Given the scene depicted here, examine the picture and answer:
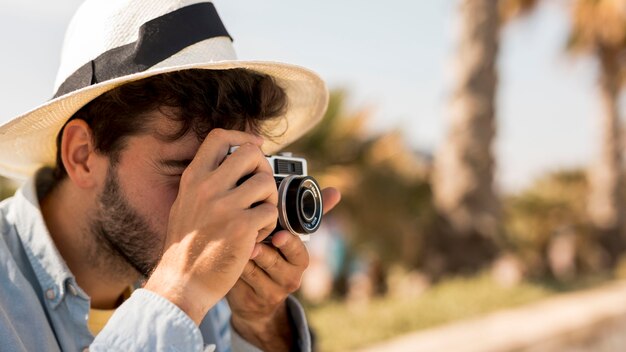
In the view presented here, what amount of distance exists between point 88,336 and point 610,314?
220 inches

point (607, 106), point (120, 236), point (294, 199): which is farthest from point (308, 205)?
point (607, 106)

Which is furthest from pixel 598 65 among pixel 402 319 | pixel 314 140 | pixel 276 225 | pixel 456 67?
pixel 276 225

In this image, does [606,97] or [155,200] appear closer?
[155,200]

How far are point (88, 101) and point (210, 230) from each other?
53cm

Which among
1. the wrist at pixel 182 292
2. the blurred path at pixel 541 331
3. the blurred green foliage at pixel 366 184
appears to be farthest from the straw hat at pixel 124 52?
the blurred green foliage at pixel 366 184

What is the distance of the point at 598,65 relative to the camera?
14414 mm

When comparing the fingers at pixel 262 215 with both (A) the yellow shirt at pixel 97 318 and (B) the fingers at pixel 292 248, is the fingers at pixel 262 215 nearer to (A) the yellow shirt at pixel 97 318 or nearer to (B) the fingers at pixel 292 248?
(B) the fingers at pixel 292 248

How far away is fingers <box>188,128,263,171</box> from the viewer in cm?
152

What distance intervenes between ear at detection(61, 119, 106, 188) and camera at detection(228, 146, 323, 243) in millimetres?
413

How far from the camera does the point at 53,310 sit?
1.66 metres

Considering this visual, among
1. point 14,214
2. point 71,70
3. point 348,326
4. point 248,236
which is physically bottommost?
point 348,326

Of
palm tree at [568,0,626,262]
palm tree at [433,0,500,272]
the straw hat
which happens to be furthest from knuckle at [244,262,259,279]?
palm tree at [568,0,626,262]

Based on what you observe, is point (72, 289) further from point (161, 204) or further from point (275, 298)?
point (275, 298)

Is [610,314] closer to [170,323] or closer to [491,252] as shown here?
[491,252]
